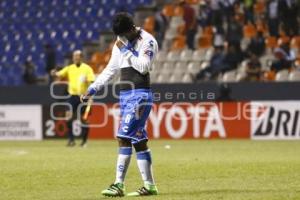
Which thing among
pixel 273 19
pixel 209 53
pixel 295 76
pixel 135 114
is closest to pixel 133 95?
pixel 135 114

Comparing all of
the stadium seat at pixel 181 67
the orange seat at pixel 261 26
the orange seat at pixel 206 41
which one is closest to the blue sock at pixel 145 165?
the orange seat at pixel 261 26

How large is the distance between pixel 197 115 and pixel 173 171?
11.7m

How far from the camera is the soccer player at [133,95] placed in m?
11.6

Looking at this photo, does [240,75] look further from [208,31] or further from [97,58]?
[97,58]

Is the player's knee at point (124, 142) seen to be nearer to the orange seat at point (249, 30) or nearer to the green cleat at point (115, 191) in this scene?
the green cleat at point (115, 191)

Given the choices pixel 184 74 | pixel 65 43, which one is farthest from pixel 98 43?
pixel 184 74

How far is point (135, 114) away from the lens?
1175 cm

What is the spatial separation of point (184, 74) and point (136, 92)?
18.3 m

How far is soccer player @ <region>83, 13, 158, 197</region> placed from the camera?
11633mm

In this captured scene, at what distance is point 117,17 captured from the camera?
11461 mm

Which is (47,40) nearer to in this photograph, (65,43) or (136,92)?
(65,43)

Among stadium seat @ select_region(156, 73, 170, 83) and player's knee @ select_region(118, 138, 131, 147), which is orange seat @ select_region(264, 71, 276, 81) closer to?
stadium seat @ select_region(156, 73, 170, 83)

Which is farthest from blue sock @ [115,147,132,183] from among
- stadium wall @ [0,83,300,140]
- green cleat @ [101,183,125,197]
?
stadium wall @ [0,83,300,140]

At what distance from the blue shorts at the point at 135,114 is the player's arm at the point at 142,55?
0.35 meters
